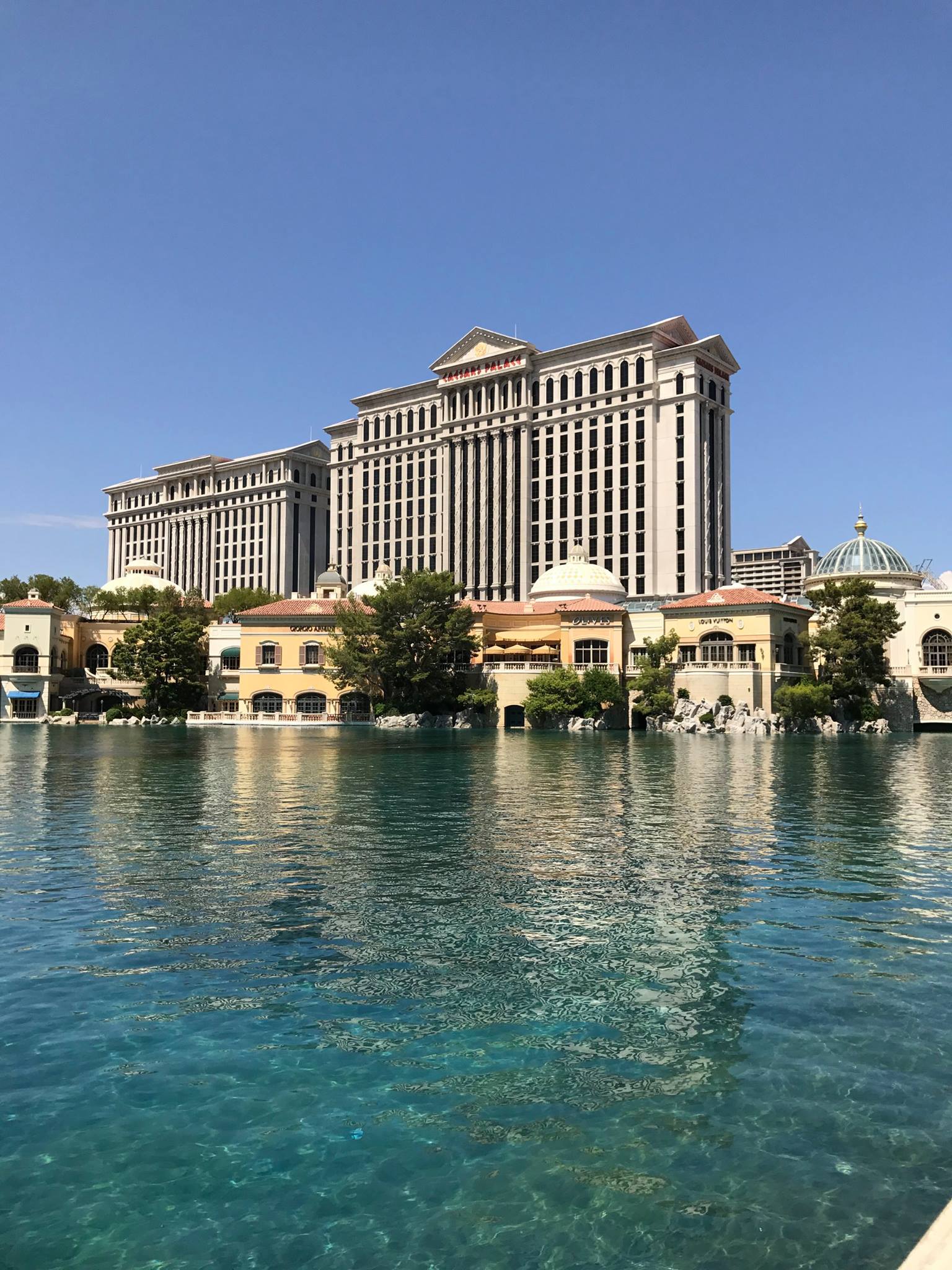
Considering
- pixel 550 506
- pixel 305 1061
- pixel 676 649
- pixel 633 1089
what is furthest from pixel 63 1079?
pixel 550 506

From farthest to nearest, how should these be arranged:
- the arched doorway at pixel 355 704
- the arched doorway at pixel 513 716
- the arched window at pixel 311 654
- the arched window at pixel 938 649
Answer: the arched window at pixel 311 654 → the arched doorway at pixel 355 704 → the arched doorway at pixel 513 716 → the arched window at pixel 938 649

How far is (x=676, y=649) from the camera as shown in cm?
7844

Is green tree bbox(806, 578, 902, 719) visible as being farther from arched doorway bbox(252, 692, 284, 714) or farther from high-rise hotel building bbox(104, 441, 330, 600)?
high-rise hotel building bbox(104, 441, 330, 600)

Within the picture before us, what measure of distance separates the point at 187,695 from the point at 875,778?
68.2 m

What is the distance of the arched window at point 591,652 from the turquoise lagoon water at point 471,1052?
194 feet

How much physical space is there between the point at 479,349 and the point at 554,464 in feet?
60.6

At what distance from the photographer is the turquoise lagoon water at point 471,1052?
22.6 ft

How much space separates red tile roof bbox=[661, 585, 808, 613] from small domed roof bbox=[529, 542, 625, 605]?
1321cm

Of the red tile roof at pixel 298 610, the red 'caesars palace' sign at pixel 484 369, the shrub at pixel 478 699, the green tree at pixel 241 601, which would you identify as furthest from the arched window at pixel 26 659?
the red 'caesars palace' sign at pixel 484 369

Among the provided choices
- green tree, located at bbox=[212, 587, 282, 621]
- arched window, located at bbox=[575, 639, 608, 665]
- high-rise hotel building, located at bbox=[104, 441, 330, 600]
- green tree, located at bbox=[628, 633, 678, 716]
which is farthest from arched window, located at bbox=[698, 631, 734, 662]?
high-rise hotel building, located at bbox=[104, 441, 330, 600]

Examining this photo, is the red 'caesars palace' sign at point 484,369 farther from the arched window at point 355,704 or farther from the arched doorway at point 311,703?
the arched doorway at point 311,703

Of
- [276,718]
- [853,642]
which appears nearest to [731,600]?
[853,642]

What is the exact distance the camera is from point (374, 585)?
311ft

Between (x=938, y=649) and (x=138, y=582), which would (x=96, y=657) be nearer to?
(x=138, y=582)
